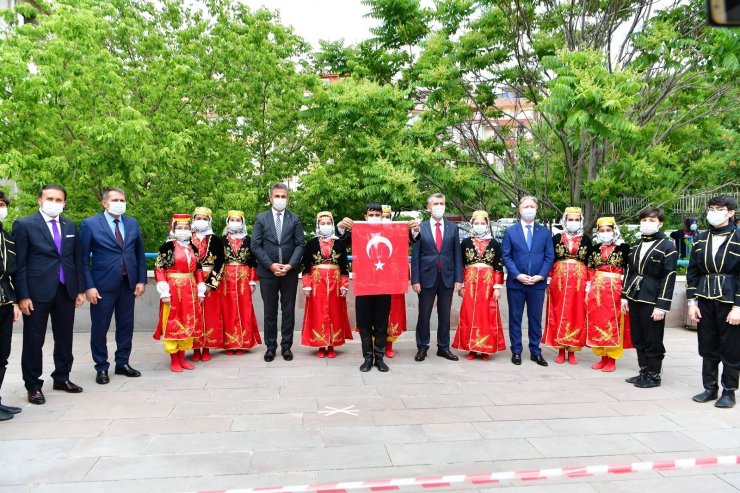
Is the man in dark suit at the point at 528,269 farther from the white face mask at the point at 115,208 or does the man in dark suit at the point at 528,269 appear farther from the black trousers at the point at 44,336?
the black trousers at the point at 44,336

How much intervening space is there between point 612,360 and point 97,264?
19.0ft

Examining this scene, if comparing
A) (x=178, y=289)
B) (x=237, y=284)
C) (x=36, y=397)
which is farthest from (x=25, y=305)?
(x=237, y=284)

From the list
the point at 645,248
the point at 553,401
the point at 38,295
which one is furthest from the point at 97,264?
the point at 645,248

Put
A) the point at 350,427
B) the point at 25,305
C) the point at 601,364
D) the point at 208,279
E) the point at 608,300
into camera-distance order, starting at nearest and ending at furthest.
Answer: the point at 350,427, the point at 25,305, the point at 608,300, the point at 601,364, the point at 208,279

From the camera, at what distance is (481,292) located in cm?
684

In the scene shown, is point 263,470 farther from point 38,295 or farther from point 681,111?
point 681,111

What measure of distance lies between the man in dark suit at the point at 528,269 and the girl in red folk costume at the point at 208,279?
3457 mm

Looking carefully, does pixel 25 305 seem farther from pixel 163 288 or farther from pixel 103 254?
pixel 163 288

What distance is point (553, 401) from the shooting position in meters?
5.30

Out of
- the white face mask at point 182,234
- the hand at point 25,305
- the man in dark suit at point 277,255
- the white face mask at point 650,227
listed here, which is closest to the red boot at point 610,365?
the white face mask at point 650,227

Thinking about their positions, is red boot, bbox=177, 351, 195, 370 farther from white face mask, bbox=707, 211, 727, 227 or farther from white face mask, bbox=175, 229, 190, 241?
white face mask, bbox=707, 211, 727, 227

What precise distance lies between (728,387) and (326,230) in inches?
174

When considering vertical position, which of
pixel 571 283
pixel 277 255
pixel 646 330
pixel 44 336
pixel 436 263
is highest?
pixel 277 255

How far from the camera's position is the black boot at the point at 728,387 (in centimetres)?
509
